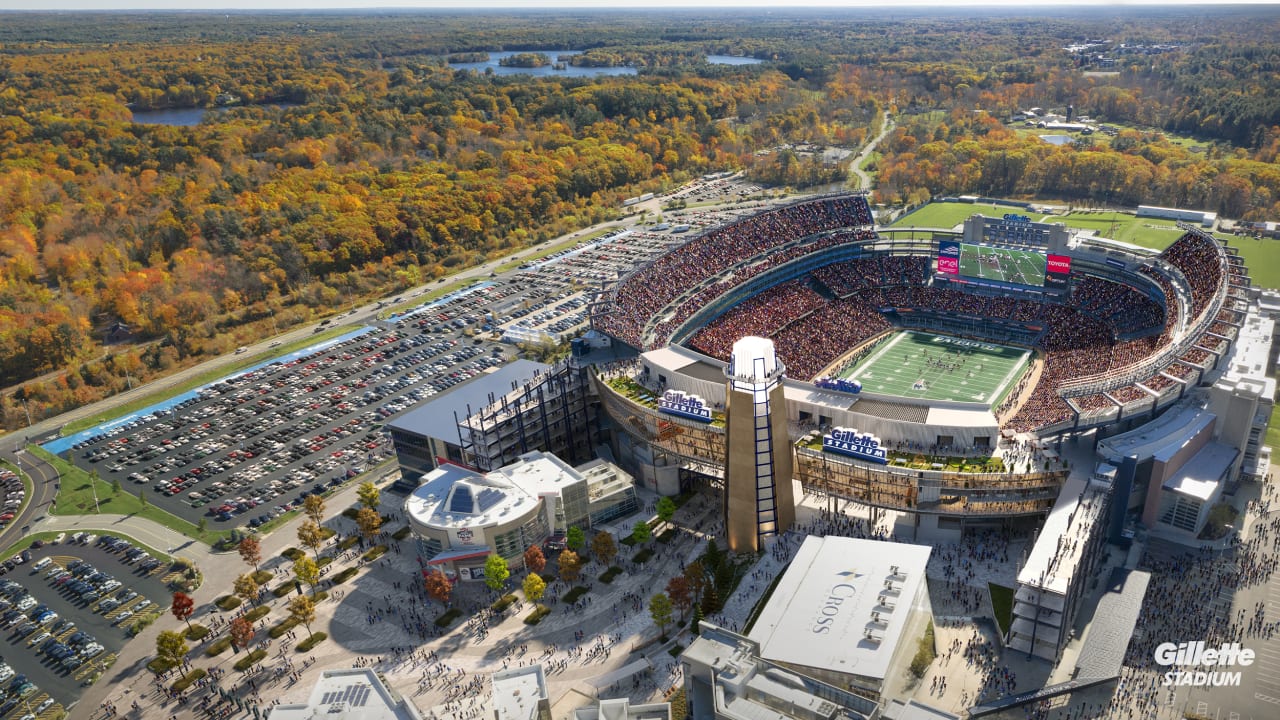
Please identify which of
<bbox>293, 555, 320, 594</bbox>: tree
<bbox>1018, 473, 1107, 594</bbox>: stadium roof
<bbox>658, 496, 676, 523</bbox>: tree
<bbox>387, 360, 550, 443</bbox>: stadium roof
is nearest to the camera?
<bbox>1018, 473, 1107, 594</bbox>: stadium roof

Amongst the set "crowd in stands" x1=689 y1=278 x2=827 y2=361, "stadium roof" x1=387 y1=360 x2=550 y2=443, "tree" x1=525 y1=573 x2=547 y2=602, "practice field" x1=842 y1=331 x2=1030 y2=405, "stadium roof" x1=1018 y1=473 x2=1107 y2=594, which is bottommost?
"practice field" x1=842 y1=331 x2=1030 y2=405

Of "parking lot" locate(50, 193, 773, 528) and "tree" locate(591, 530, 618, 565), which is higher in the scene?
"tree" locate(591, 530, 618, 565)

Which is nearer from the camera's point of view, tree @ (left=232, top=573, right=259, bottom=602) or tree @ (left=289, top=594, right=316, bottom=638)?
tree @ (left=289, top=594, right=316, bottom=638)

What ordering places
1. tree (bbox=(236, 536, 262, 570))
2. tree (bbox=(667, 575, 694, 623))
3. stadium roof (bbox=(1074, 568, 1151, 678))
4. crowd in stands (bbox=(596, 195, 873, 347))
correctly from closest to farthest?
stadium roof (bbox=(1074, 568, 1151, 678)) < tree (bbox=(667, 575, 694, 623)) < tree (bbox=(236, 536, 262, 570)) < crowd in stands (bbox=(596, 195, 873, 347))

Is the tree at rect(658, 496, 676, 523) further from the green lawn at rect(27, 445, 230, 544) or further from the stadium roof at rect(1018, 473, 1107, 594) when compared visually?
the green lawn at rect(27, 445, 230, 544)

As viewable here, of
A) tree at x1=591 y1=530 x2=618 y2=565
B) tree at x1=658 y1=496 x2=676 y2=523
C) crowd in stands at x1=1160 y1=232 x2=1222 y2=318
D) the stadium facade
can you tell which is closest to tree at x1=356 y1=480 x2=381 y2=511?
the stadium facade

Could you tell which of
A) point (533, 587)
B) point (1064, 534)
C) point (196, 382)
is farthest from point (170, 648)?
point (196, 382)

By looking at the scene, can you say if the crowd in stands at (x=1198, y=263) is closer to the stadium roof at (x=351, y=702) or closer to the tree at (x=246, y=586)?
the stadium roof at (x=351, y=702)
